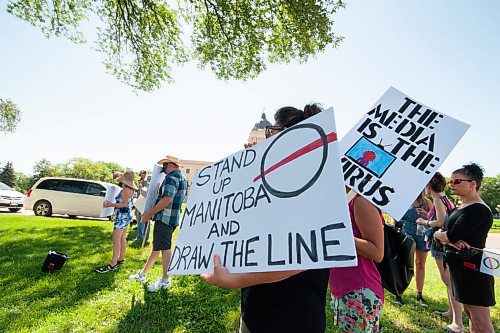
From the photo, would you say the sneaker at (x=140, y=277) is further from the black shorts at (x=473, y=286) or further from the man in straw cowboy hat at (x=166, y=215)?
the black shorts at (x=473, y=286)

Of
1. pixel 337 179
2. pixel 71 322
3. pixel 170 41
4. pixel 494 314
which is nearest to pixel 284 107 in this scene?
pixel 337 179

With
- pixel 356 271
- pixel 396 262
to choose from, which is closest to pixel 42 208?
pixel 356 271

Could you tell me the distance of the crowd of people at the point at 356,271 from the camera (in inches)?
43.6

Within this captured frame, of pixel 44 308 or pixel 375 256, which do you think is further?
pixel 44 308

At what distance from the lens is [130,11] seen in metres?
9.59

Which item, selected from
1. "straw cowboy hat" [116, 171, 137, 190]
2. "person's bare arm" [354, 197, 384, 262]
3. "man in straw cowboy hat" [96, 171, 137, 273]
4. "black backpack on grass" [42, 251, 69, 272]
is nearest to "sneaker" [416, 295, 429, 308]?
"person's bare arm" [354, 197, 384, 262]

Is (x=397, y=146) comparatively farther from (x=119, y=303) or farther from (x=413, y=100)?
(x=119, y=303)

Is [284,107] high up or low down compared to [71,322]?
up

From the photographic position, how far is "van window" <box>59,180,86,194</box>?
11273 millimetres

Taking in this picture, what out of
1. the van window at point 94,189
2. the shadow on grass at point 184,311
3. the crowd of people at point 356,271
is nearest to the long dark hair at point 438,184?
the crowd of people at point 356,271

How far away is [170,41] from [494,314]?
37.7ft

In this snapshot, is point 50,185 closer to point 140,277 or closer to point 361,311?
point 140,277

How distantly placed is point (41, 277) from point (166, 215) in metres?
2.13

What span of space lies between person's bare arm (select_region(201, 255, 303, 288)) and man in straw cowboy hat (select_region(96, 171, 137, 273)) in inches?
154
